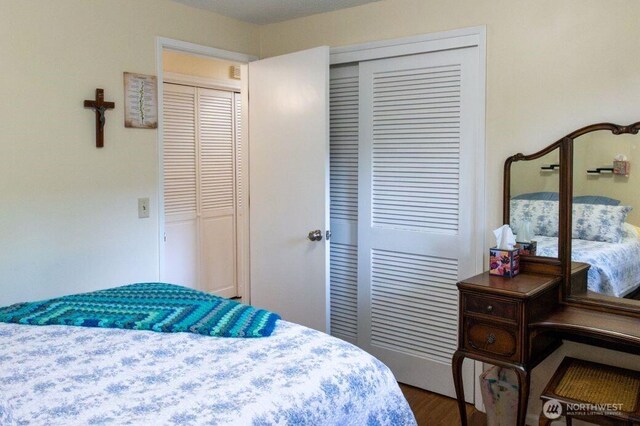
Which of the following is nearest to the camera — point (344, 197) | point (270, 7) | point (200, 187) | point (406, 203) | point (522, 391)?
point (522, 391)

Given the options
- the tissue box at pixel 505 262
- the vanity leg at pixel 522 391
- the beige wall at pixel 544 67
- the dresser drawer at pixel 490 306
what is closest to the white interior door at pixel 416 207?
the beige wall at pixel 544 67

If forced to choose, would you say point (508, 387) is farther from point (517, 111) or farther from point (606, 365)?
point (517, 111)

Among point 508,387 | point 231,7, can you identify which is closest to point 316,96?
point 231,7

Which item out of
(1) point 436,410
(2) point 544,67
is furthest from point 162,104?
(1) point 436,410

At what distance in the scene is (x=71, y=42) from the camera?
276 centimetres

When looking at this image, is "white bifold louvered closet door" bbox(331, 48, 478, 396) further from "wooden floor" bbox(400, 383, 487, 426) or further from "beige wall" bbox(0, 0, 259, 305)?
"beige wall" bbox(0, 0, 259, 305)

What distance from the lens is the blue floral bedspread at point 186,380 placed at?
1.33m

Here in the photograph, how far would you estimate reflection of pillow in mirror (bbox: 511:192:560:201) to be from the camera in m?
2.53

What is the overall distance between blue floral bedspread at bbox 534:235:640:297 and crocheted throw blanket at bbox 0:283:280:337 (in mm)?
1426

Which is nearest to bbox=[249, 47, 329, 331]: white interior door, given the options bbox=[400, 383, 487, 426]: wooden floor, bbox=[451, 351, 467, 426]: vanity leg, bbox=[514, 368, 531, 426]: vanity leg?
bbox=[400, 383, 487, 426]: wooden floor

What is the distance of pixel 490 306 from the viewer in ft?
7.63

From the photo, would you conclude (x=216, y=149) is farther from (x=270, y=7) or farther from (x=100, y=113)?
(x=100, y=113)

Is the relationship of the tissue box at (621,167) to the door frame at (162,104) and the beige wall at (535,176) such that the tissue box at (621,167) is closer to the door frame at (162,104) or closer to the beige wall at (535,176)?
the beige wall at (535,176)

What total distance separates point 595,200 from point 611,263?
282 mm
